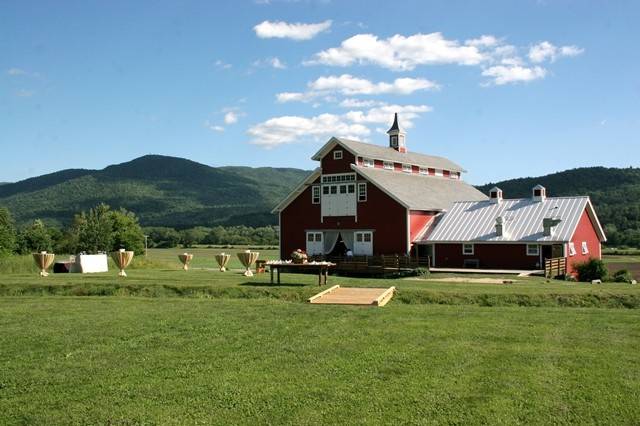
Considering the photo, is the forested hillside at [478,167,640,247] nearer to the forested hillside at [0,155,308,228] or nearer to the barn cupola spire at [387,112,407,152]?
the barn cupola spire at [387,112,407,152]

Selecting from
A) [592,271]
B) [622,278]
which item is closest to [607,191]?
[592,271]

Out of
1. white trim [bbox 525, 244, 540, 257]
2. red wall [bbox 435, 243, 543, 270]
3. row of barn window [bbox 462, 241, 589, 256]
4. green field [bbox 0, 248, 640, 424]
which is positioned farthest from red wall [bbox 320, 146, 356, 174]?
green field [bbox 0, 248, 640, 424]

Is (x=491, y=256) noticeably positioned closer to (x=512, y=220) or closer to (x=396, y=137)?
(x=512, y=220)

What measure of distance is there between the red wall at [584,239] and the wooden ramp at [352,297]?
18405mm

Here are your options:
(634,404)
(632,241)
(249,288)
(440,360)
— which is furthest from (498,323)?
(632,241)

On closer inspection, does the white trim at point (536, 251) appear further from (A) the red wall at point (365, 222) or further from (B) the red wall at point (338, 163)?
(B) the red wall at point (338, 163)

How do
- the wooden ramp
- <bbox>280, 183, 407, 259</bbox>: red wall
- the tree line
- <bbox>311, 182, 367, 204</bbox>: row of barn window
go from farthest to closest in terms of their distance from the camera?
the tree line, <bbox>311, 182, 367, 204</bbox>: row of barn window, <bbox>280, 183, 407, 259</bbox>: red wall, the wooden ramp

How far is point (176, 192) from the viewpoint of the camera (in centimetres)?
17300

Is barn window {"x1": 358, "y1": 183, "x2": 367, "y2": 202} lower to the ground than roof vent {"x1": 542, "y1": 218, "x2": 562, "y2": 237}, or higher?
higher

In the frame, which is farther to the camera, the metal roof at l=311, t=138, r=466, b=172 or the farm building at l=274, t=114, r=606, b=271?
the metal roof at l=311, t=138, r=466, b=172

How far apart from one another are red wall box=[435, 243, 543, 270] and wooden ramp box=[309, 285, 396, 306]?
17.0m

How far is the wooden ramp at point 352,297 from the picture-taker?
55.4 feet

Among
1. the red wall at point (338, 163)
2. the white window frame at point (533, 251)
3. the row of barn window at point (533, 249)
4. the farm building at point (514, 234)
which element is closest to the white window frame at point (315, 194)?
the red wall at point (338, 163)

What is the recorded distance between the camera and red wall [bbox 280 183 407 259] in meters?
37.1
